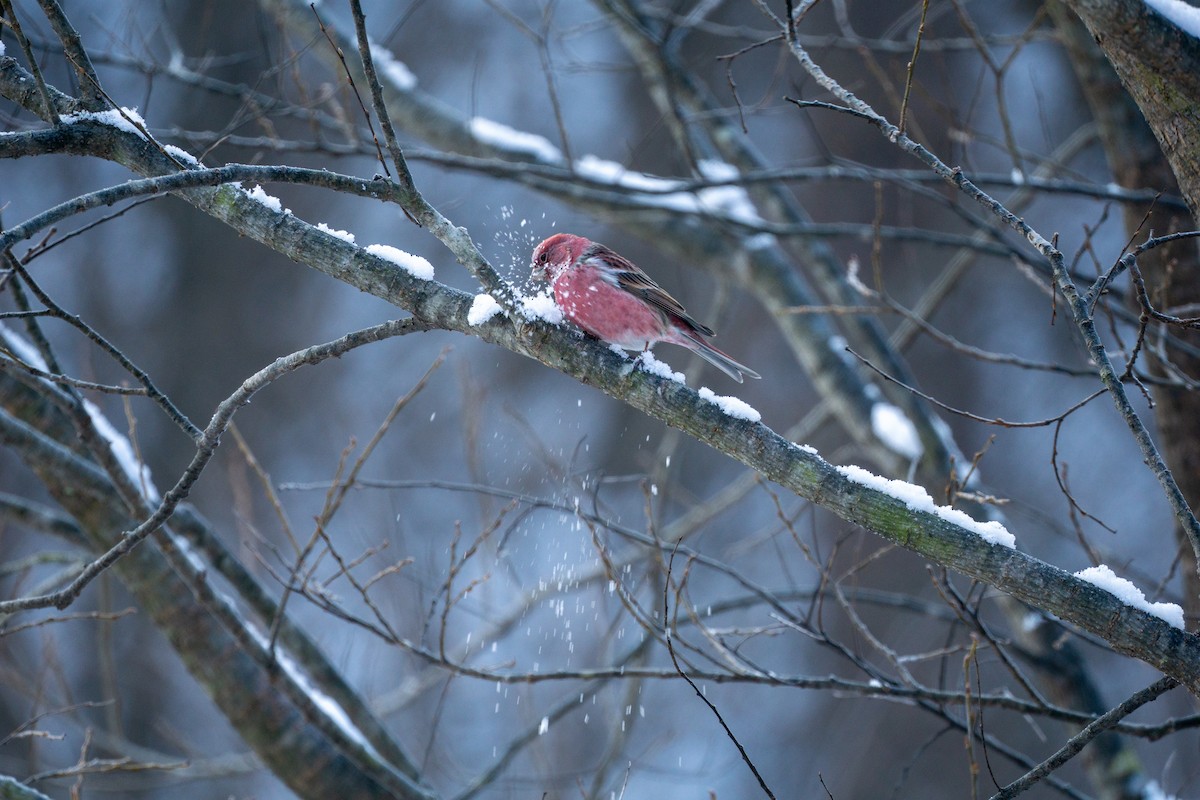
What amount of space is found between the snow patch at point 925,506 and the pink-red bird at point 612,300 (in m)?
1.04

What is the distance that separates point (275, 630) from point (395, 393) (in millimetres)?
7996

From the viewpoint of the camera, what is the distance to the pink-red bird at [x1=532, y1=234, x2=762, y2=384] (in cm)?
316

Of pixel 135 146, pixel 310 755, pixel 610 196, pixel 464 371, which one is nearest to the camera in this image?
pixel 135 146

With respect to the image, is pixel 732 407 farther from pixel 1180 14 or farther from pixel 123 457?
pixel 123 457

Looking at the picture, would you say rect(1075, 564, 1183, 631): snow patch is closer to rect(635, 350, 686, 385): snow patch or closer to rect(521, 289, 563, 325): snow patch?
rect(635, 350, 686, 385): snow patch

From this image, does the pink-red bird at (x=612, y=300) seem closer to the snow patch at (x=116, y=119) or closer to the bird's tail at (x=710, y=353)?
the bird's tail at (x=710, y=353)

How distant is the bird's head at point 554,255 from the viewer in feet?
11.7

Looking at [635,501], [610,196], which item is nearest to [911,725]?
[635,501]

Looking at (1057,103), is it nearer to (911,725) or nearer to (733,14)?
(733,14)

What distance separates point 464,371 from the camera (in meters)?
4.99

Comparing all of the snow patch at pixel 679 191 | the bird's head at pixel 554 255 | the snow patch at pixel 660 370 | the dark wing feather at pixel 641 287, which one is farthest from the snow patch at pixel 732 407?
the snow patch at pixel 679 191

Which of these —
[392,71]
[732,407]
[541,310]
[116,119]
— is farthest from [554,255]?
[392,71]

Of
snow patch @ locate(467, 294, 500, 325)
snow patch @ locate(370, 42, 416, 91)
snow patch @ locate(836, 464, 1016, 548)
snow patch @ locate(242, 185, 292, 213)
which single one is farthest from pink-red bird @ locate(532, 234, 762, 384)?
snow patch @ locate(370, 42, 416, 91)

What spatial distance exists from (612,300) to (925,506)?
4.35ft
